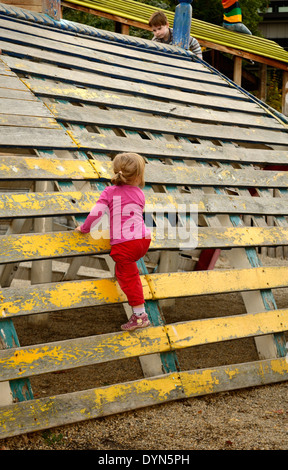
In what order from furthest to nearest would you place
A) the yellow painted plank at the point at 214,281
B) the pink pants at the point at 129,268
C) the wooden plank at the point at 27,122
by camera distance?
the wooden plank at the point at 27,122
the yellow painted plank at the point at 214,281
the pink pants at the point at 129,268

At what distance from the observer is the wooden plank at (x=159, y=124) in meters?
4.50

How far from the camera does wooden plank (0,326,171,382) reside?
9.41ft

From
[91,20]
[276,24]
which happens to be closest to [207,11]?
[91,20]

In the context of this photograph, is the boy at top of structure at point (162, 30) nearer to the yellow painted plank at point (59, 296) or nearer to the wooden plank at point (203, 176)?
the wooden plank at point (203, 176)

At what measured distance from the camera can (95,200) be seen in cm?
373

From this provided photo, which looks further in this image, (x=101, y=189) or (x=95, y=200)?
(x=101, y=189)

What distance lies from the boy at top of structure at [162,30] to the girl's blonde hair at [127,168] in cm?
498

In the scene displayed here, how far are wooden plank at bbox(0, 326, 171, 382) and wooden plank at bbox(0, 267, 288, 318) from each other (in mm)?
201

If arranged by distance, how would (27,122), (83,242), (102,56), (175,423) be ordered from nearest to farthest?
(175,423) < (83,242) < (27,122) < (102,56)

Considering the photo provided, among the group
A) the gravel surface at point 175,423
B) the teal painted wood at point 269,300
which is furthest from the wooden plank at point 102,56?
the gravel surface at point 175,423

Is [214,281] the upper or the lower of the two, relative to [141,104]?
lower

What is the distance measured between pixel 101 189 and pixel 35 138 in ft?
1.96

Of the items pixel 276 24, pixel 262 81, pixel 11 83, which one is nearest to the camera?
pixel 11 83

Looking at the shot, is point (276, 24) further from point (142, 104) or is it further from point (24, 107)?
point (24, 107)
